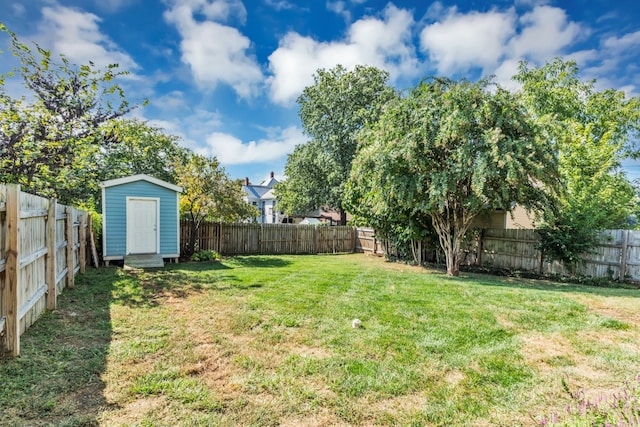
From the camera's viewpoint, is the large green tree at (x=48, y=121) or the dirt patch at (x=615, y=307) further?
the large green tree at (x=48, y=121)

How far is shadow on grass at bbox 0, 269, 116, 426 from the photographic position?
228 centimetres

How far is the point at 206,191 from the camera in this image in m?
11.8

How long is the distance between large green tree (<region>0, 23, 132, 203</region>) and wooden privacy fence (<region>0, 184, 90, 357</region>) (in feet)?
7.45

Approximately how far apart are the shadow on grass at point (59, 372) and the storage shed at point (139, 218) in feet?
18.4

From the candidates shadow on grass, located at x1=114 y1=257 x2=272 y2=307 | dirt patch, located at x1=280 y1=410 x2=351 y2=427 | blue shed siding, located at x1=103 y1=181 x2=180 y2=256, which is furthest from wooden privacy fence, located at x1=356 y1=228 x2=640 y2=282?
dirt patch, located at x1=280 y1=410 x2=351 y2=427

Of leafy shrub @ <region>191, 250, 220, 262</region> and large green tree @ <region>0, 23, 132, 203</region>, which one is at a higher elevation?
large green tree @ <region>0, 23, 132, 203</region>

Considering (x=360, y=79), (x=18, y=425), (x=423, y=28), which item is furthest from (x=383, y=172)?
(x=360, y=79)

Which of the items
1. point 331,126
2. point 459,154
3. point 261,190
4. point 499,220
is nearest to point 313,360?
point 459,154

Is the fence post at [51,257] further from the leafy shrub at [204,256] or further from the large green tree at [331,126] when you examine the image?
the large green tree at [331,126]

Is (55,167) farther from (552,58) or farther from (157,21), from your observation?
(552,58)

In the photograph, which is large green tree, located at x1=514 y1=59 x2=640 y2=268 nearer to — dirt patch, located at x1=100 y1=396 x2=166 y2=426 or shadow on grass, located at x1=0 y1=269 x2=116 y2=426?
dirt patch, located at x1=100 y1=396 x2=166 y2=426

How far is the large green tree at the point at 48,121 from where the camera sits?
6.87 metres

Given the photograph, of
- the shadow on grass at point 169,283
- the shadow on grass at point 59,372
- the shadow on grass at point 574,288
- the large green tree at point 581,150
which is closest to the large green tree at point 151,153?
the shadow on grass at point 169,283

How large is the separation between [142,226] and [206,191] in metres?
2.46
